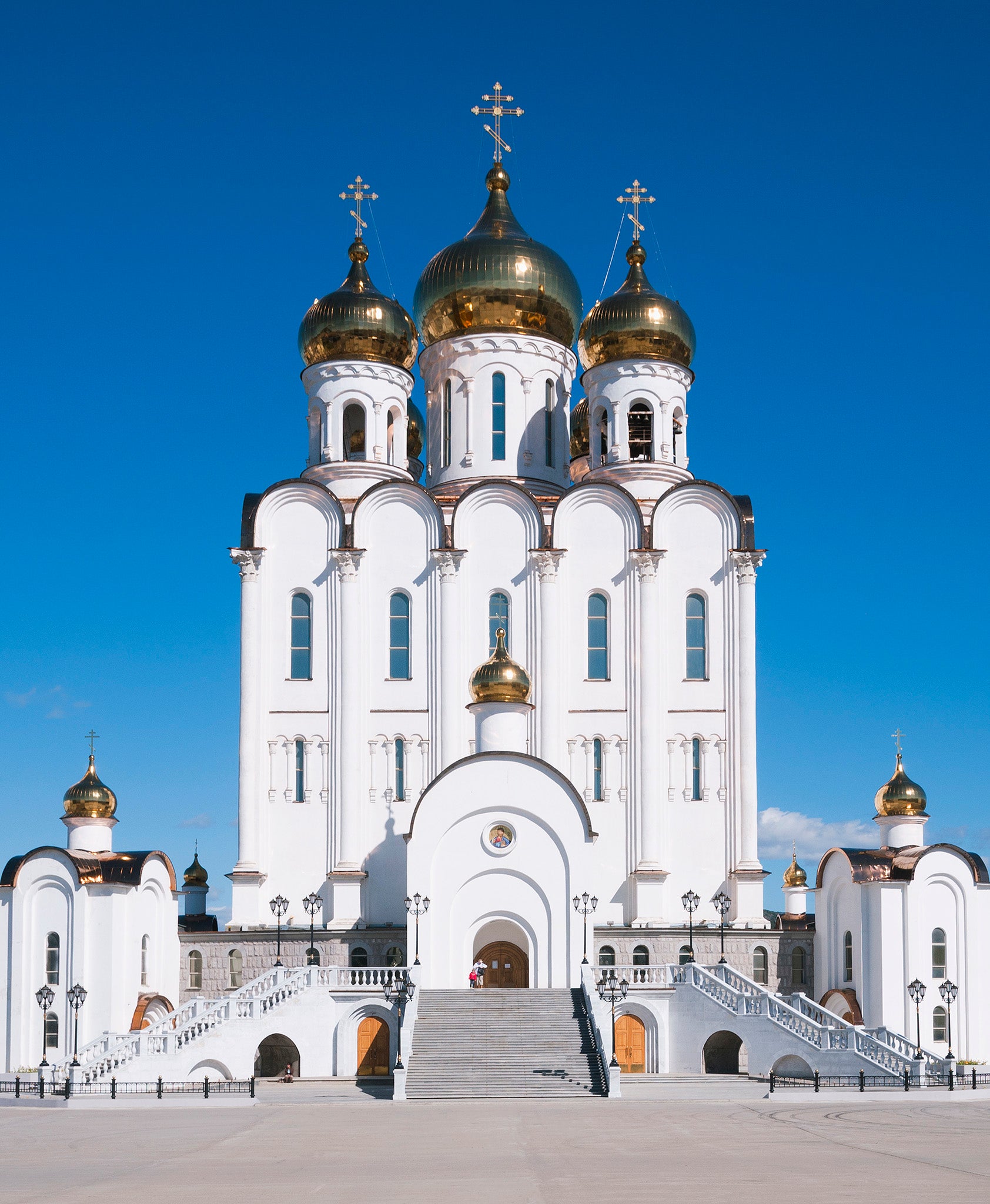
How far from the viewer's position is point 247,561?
38844 mm

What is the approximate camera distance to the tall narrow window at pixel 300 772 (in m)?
38.1

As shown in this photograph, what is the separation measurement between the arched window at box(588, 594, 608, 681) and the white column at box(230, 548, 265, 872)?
8.12 m

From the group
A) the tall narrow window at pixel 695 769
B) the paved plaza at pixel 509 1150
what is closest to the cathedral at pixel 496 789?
the tall narrow window at pixel 695 769

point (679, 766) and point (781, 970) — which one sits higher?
point (679, 766)

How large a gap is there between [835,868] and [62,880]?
17862 millimetres

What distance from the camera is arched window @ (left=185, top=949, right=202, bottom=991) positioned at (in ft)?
123

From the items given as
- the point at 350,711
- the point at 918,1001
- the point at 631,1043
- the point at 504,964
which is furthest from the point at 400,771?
the point at 918,1001

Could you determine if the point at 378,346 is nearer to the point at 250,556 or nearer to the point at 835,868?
the point at 250,556

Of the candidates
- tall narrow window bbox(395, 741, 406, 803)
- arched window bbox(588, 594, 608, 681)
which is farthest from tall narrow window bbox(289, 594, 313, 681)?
arched window bbox(588, 594, 608, 681)

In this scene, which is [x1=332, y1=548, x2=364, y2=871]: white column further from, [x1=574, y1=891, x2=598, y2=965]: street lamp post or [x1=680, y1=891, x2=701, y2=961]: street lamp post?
[x1=680, y1=891, x2=701, y2=961]: street lamp post

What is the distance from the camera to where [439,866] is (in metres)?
34.8

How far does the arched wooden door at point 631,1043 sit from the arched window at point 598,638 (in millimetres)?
8574

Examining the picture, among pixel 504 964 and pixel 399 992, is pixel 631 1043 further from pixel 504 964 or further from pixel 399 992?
pixel 399 992

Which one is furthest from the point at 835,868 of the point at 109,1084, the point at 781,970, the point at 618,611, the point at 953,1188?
the point at 953,1188
